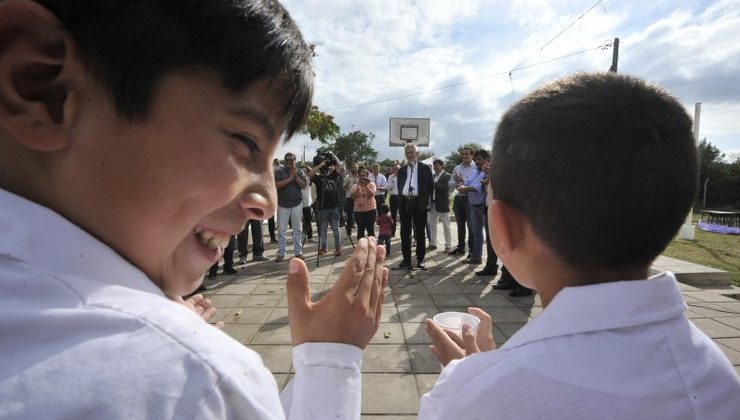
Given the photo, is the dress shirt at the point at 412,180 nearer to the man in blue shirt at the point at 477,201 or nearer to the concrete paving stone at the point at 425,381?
the man in blue shirt at the point at 477,201

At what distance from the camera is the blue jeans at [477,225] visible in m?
6.92

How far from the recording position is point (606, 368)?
86 cm

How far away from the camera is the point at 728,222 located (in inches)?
641

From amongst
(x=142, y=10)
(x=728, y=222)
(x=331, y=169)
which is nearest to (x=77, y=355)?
(x=142, y=10)

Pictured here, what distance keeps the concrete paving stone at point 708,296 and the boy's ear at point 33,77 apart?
7104mm

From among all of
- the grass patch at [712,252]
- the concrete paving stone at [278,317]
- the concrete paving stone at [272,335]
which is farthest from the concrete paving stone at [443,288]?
the grass patch at [712,252]

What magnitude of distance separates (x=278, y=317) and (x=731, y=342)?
486 cm

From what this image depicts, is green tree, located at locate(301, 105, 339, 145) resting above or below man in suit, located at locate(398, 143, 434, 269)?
above

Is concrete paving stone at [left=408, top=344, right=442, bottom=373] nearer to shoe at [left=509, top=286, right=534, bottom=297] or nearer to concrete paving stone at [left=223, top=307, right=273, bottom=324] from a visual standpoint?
concrete paving stone at [left=223, top=307, right=273, bottom=324]

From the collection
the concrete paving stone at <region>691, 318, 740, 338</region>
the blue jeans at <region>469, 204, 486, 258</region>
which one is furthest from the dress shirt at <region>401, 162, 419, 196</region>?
the concrete paving stone at <region>691, 318, 740, 338</region>

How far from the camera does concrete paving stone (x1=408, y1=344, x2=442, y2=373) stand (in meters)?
3.22

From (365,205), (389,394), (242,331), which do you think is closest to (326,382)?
(389,394)

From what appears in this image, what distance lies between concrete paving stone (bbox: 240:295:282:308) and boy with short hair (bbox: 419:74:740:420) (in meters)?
4.18

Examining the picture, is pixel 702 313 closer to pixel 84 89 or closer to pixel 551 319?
pixel 551 319
